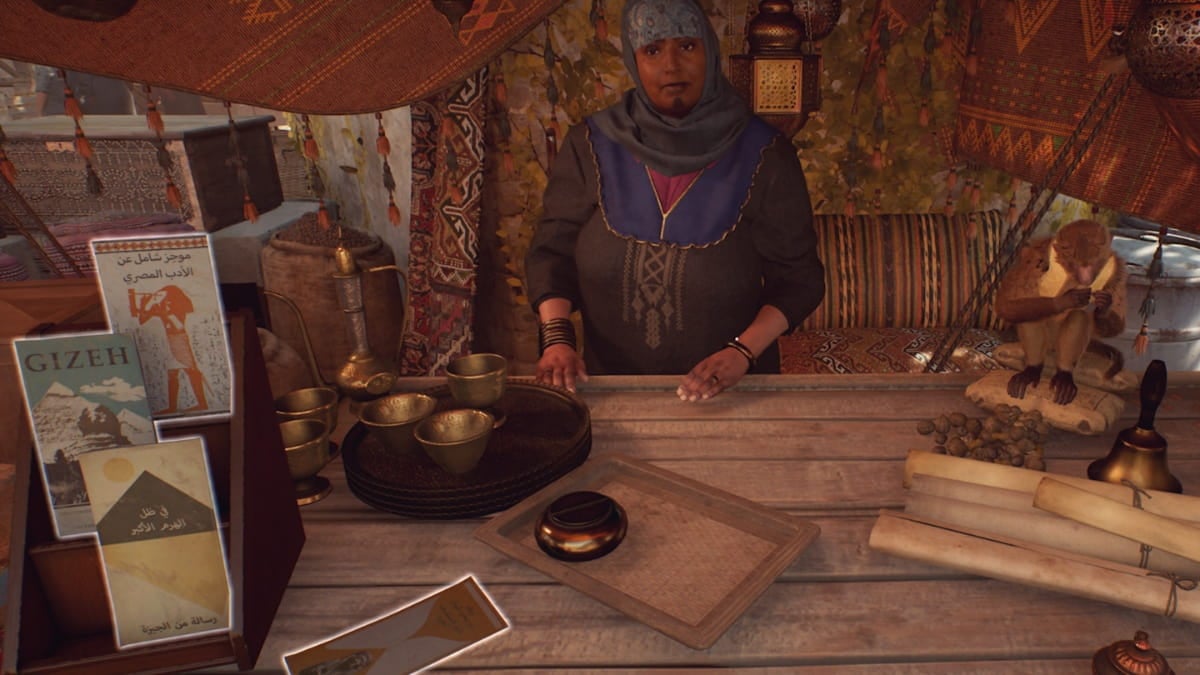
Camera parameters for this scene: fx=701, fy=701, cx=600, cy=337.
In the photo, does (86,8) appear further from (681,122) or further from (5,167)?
(681,122)

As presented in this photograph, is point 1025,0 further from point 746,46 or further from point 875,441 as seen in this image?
point 875,441

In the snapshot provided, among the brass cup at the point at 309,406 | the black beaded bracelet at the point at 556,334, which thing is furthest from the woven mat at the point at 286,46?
the brass cup at the point at 309,406

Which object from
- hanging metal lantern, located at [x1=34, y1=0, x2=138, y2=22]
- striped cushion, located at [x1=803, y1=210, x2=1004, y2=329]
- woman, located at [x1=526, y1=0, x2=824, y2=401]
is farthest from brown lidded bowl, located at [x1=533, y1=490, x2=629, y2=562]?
striped cushion, located at [x1=803, y1=210, x2=1004, y2=329]

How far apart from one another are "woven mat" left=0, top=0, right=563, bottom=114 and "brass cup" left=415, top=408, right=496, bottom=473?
1.49 metres

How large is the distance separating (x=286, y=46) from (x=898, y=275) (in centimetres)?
277

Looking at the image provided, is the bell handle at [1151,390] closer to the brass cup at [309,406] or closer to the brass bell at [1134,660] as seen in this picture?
the brass bell at [1134,660]

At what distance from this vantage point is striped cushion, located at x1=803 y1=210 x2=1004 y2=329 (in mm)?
3371

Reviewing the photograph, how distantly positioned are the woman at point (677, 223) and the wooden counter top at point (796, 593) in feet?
2.40

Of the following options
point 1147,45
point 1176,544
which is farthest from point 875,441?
point 1147,45

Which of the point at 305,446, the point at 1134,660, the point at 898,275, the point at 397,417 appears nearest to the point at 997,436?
the point at 1134,660

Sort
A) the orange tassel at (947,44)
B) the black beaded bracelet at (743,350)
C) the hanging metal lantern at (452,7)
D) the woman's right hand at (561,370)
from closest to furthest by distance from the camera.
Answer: the woman's right hand at (561,370) < the black beaded bracelet at (743,350) < the hanging metal lantern at (452,7) < the orange tassel at (947,44)

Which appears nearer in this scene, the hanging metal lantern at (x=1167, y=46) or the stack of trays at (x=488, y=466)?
the stack of trays at (x=488, y=466)

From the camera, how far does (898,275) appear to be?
11.1 ft

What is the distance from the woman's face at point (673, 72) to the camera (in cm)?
204
